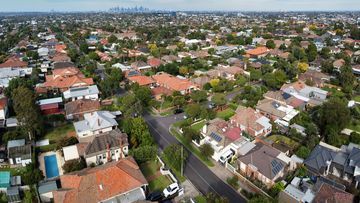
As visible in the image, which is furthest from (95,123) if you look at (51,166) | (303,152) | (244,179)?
(303,152)

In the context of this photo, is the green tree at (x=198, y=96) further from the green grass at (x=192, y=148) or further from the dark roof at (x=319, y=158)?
the dark roof at (x=319, y=158)

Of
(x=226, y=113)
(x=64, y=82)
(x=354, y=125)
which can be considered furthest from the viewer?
(x=64, y=82)

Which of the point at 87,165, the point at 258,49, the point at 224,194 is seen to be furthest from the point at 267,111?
the point at 258,49

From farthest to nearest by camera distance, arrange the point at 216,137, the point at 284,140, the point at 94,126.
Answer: the point at 284,140
the point at 94,126
the point at 216,137

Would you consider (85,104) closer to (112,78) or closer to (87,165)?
(112,78)

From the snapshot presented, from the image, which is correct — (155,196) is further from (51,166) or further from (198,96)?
(198,96)

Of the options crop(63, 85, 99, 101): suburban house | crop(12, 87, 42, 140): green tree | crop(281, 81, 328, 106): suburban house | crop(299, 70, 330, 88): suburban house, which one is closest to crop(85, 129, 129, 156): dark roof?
crop(12, 87, 42, 140): green tree
